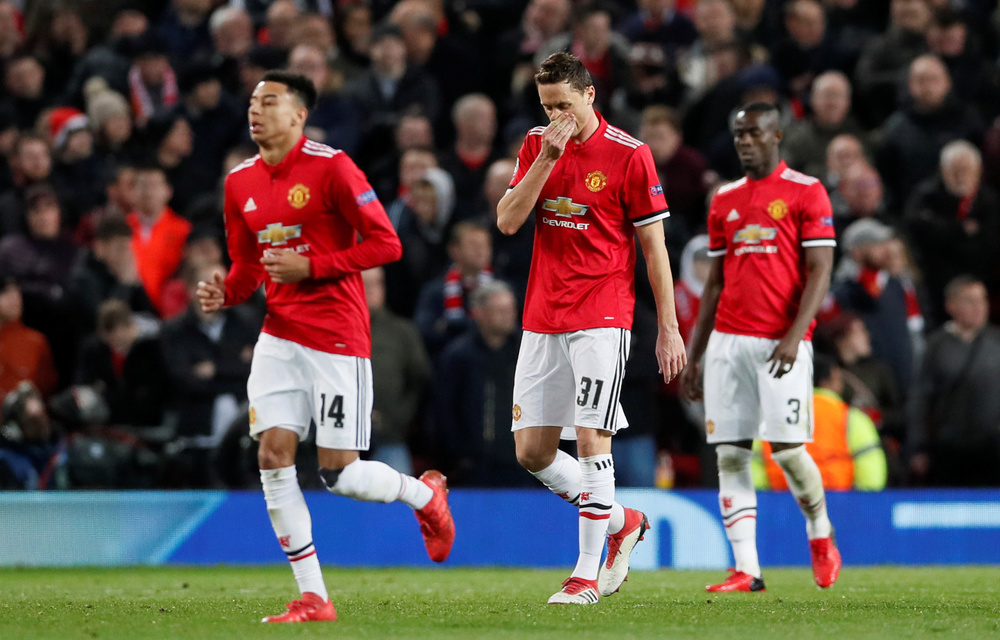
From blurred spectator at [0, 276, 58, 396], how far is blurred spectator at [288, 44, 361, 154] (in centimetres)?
323

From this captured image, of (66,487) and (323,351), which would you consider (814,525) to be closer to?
(323,351)

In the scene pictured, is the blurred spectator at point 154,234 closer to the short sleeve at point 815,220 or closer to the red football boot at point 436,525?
the red football boot at point 436,525

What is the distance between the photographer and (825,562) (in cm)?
837

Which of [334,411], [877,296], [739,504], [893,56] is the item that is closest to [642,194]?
[334,411]


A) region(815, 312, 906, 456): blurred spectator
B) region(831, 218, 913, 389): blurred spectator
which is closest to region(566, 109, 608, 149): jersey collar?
region(815, 312, 906, 456): blurred spectator

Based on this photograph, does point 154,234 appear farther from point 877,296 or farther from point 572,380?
point 572,380

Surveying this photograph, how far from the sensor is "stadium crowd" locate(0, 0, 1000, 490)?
445 inches

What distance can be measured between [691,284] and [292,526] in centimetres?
582

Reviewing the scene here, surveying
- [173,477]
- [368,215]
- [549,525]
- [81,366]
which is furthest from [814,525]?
[81,366]

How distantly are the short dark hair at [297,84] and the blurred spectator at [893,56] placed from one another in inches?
341

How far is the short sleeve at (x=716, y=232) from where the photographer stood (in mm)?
8547

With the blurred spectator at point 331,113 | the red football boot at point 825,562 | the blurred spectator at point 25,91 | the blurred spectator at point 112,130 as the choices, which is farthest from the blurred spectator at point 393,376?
the blurred spectator at point 25,91

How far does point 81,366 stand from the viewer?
11.7m

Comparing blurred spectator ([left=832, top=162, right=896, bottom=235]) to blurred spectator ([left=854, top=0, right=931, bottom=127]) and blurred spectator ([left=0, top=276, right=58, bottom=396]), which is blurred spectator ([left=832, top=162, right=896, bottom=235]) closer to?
blurred spectator ([left=854, top=0, right=931, bottom=127])
